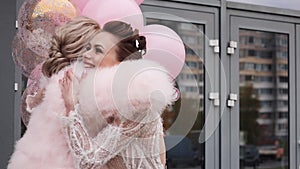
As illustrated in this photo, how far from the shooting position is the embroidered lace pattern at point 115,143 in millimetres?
1197

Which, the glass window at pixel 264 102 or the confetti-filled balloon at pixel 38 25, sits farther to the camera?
the glass window at pixel 264 102

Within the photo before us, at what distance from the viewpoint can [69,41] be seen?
1290 millimetres

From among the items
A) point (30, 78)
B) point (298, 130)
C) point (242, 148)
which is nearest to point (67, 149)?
point (30, 78)

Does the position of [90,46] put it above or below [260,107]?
above

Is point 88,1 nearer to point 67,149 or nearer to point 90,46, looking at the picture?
point 90,46

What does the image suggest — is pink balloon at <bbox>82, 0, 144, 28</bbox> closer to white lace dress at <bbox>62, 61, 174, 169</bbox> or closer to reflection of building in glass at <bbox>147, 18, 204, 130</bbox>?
white lace dress at <bbox>62, 61, 174, 169</bbox>

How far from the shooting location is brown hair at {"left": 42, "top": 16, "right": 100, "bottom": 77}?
4.19 feet

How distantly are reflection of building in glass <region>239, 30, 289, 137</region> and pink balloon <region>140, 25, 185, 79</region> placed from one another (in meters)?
2.05

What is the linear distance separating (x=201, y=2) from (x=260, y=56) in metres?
0.59

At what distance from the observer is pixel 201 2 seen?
3.11 meters

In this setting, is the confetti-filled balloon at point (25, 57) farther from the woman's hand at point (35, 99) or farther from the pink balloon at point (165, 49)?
the pink balloon at point (165, 49)

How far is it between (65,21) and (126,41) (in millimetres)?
252

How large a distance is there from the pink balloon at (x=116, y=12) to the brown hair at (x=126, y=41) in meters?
0.02

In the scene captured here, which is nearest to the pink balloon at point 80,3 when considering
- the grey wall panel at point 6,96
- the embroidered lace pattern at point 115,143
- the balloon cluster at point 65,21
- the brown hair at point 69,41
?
the balloon cluster at point 65,21
